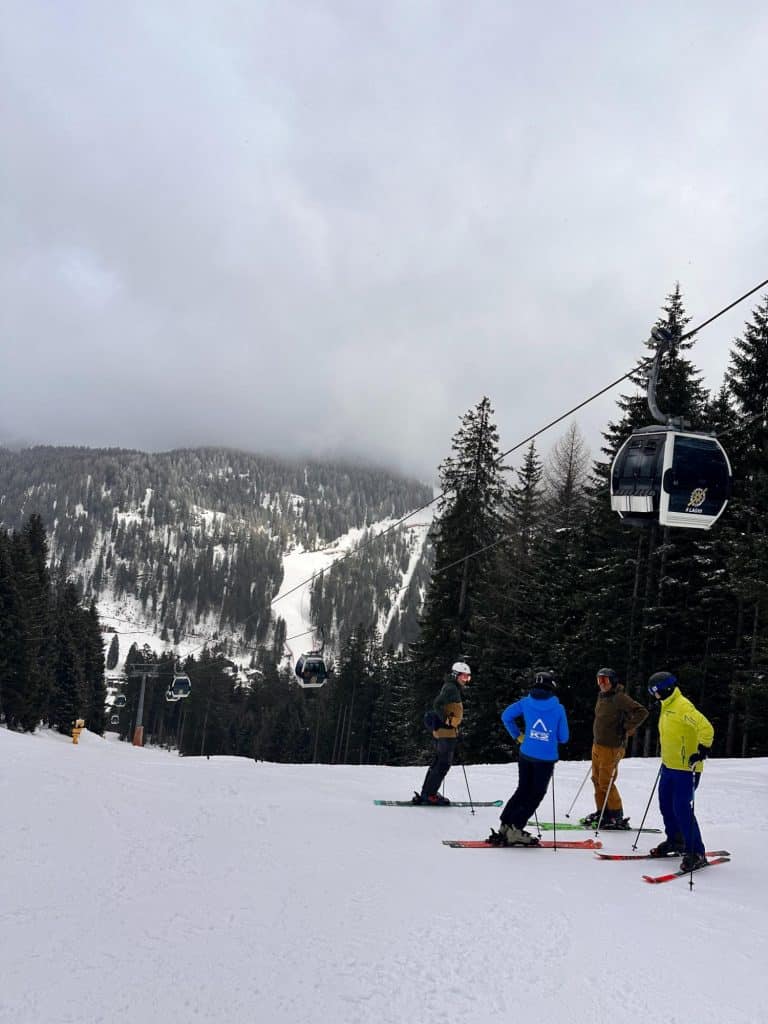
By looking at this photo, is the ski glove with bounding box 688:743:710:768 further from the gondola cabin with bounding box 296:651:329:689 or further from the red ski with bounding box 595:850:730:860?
the gondola cabin with bounding box 296:651:329:689

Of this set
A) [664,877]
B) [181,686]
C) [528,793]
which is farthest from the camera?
[181,686]

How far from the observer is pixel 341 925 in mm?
5004

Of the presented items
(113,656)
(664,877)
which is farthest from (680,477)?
(113,656)

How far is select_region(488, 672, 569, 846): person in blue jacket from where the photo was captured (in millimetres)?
8258

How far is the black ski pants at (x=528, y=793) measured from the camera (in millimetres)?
8297

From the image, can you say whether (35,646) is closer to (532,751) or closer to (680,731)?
(532,751)

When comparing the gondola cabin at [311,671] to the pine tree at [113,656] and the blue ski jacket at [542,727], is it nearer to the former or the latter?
the blue ski jacket at [542,727]

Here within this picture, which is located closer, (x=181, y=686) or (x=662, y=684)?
(x=662, y=684)

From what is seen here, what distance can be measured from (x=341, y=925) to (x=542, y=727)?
4.03 meters

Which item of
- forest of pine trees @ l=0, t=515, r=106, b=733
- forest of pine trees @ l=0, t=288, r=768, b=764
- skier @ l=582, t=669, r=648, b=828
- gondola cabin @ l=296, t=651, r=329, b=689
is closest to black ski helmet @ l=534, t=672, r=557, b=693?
skier @ l=582, t=669, r=648, b=828

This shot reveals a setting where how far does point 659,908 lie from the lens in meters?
5.93

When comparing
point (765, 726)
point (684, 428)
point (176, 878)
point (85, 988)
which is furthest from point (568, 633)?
point (85, 988)

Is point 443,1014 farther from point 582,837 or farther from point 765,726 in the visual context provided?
point 765,726

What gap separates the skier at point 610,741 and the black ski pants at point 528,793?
1894mm
